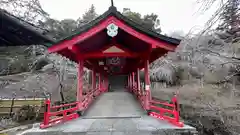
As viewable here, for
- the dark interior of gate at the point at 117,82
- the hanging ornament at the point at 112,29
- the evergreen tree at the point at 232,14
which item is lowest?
the dark interior of gate at the point at 117,82

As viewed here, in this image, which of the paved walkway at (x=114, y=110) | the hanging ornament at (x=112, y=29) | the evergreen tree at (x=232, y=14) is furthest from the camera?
the paved walkway at (x=114, y=110)

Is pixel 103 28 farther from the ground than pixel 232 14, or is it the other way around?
pixel 103 28

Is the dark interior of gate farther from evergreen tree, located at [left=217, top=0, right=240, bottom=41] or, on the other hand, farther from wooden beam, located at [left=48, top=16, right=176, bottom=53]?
evergreen tree, located at [left=217, top=0, right=240, bottom=41]

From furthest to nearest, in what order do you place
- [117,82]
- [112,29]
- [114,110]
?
[117,82], [114,110], [112,29]

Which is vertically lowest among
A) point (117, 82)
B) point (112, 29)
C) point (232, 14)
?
point (117, 82)

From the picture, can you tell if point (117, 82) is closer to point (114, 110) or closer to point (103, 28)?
point (114, 110)

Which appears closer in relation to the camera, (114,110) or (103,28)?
(103,28)

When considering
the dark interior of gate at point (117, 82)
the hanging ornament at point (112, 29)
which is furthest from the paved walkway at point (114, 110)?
the dark interior of gate at point (117, 82)

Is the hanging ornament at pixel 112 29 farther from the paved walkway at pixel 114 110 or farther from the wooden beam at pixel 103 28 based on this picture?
the paved walkway at pixel 114 110

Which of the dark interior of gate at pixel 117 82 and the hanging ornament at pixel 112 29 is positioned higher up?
the hanging ornament at pixel 112 29

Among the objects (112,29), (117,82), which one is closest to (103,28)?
(112,29)

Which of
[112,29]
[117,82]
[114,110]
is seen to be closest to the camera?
[112,29]

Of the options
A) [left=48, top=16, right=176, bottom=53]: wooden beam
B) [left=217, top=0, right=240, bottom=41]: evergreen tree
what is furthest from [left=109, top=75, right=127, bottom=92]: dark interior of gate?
[left=217, top=0, right=240, bottom=41]: evergreen tree

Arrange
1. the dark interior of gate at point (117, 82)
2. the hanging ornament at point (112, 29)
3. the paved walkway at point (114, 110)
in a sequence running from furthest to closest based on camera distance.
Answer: the dark interior of gate at point (117, 82) < the paved walkway at point (114, 110) < the hanging ornament at point (112, 29)
